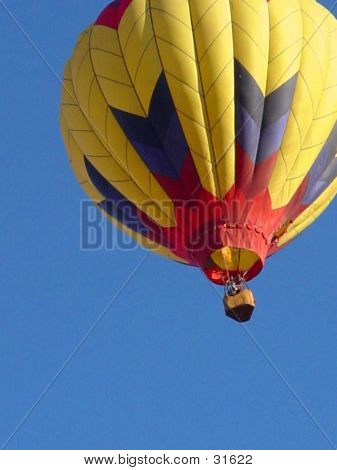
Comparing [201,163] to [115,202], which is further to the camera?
[115,202]

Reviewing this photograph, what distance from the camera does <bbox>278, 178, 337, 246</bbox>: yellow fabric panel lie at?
1634cm

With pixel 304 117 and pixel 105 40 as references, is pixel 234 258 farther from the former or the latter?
pixel 105 40

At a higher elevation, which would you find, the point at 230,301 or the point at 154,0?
the point at 154,0

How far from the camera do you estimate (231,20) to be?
15.5 meters

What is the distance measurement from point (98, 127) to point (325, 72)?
2.21 meters

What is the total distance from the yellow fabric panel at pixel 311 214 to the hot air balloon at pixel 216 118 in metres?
0.28

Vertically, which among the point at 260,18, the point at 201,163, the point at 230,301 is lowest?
the point at 230,301

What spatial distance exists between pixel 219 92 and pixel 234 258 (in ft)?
4.98

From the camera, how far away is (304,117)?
15.6 metres

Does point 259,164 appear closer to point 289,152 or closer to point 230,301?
point 289,152

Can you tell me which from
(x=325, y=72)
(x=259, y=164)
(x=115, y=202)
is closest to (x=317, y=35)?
(x=325, y=72)

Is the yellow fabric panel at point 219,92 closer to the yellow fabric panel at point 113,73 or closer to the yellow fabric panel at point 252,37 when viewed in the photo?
the yellow fabric panel at point 252,37

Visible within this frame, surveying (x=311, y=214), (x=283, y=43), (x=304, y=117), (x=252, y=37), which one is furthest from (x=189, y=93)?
(x=311, y=214)

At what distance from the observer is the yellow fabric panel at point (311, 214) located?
16344 mm
